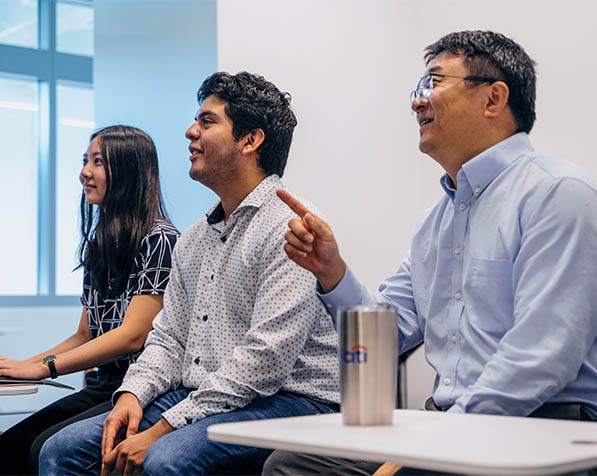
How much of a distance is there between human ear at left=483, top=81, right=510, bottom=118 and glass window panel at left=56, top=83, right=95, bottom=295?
167 inches

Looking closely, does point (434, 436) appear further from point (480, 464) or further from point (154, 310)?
point (154, 310)

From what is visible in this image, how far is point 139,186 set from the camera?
8.87 feet

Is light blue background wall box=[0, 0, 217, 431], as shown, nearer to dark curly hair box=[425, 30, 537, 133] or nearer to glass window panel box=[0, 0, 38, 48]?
dark curly hair box=[425, 30, 537, 133]

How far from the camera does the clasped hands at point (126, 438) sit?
174cm

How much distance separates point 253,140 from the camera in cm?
222

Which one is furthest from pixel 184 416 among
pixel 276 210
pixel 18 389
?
pixel 276 210

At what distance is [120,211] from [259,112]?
0.74 m

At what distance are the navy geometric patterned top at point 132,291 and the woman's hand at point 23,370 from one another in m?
0.21

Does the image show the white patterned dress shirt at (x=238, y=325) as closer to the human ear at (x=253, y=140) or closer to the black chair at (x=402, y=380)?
the human ear at (x=253, y=140)

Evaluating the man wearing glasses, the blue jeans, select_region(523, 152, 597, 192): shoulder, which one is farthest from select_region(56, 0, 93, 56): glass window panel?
select_region(523, 152, 597, 192): shoulder

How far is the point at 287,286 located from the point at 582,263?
0.74 metres

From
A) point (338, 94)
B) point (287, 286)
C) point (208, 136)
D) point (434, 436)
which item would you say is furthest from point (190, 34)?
point (434, 436)

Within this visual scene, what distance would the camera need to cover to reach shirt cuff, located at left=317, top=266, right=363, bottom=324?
4.88ft

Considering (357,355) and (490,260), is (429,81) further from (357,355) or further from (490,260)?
(357,355)
